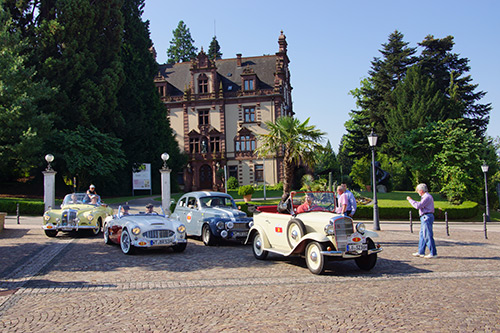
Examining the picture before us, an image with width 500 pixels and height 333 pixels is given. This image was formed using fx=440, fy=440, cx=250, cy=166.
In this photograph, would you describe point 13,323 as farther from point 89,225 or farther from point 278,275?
point 89,225

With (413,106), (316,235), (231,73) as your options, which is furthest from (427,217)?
(231,73)

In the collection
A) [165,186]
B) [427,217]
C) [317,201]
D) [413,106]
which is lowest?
[427,217]

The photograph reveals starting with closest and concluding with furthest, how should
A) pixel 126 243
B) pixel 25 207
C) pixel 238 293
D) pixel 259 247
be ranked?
pixel 238 293 < pixel 259 247 < pixel 126 243 < pixel 25 207

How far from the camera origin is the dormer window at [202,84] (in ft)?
181

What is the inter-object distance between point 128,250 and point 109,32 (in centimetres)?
2969

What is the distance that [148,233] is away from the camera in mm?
11898

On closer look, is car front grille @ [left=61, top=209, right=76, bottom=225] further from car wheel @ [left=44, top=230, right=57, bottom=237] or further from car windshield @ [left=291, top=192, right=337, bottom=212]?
car windshield @ [left=291, top=192, right=337, bottom=212]

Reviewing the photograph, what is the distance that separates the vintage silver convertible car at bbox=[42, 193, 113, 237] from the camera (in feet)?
51.9

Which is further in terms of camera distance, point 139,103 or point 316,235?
point 139,103

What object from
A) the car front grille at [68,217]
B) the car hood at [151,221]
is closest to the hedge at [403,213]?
the car front grille at [68,217]

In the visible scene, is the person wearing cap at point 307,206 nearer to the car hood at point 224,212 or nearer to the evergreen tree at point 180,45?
the car hood at point 224,212

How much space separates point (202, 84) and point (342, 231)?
48.2m

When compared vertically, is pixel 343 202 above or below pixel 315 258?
Answer: above

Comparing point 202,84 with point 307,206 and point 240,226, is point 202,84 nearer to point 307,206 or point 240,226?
point 240,226
